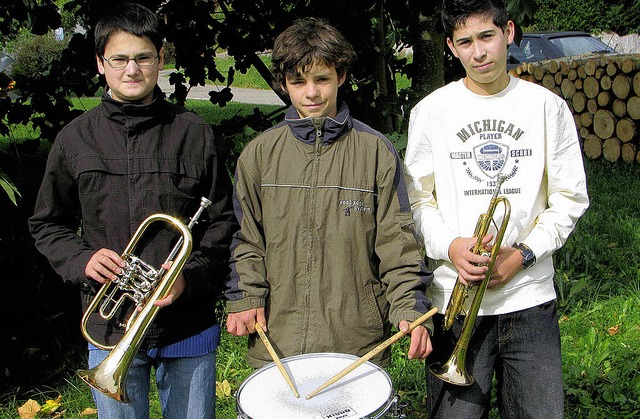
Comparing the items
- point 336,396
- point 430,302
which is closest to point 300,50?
point 430,302

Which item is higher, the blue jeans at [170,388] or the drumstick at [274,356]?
the drumstick at [274,356]

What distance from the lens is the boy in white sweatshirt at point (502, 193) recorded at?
7.77ft

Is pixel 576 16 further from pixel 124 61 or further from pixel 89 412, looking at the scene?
pixel 124 61

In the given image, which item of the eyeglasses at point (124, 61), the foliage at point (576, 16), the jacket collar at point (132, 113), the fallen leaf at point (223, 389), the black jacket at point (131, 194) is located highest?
the foliage at point (576, 16)

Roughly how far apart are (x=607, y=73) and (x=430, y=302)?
6.89 m

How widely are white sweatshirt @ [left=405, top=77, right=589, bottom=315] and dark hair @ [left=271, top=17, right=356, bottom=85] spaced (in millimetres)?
345

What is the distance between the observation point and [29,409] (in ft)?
12.0

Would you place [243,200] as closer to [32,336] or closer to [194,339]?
[194,339]

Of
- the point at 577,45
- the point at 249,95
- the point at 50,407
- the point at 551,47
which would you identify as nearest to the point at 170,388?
the point at 50,407

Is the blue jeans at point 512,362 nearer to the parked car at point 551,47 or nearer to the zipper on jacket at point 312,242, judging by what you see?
the zipper on jacket at point 312,242

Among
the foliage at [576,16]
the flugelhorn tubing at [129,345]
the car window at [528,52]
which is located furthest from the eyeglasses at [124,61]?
the foliage at [576,16]

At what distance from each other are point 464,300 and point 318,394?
571 mm

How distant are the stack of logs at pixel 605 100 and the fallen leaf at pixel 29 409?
6661mm

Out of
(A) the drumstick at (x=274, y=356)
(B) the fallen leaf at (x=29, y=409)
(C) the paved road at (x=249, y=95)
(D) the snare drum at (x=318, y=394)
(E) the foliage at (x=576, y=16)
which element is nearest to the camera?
(D) the snare drum at (x=318, y=394)
